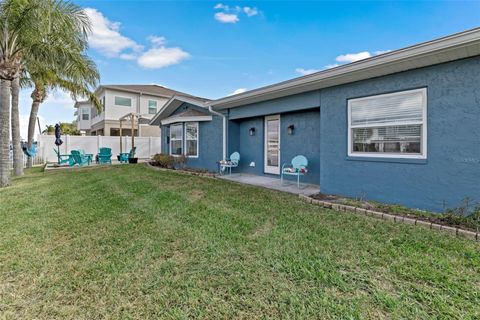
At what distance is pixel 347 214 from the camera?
512 cm

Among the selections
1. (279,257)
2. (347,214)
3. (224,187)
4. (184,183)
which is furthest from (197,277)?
(184,183)

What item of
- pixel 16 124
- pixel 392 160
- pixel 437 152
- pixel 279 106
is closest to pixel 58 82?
pixel 16 124

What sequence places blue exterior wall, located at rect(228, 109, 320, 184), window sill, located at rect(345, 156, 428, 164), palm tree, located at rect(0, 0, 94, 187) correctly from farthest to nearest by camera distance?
blue exterior wall, located at rect(228, 109, 320, 184)
palm tree, located at rect(0, 0, 94, 187)
window sill, located at rect(345, 156, 428, 164)

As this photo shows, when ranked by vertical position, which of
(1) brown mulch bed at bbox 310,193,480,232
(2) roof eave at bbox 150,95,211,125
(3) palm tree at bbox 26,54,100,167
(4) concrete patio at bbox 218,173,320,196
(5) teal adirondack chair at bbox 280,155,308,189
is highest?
(3) palm tree at bbox 26,54,100,167

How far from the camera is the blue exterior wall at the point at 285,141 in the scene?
8250mm

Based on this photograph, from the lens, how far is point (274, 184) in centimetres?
835

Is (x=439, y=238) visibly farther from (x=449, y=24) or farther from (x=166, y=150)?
(x=166, y=150)

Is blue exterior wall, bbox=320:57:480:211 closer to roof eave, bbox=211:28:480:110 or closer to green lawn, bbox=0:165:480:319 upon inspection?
roof eave, bbox=211:28:480:110

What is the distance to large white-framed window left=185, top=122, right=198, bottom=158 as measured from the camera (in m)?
12.4

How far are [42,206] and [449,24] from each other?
1282 centimetres

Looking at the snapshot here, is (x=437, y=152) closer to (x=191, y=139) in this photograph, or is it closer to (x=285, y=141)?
(x=285, y=141)

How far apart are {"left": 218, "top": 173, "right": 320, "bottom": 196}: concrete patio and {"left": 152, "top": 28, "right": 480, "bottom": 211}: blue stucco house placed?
1.72 feet

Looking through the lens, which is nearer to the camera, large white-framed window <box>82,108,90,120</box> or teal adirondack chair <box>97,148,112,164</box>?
teal adirondack chair <box>97,148,112,164</box>

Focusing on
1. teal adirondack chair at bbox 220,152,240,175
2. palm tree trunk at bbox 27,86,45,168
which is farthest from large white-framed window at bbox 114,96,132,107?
teal adirondack chair at bbox 220,152,240,175
